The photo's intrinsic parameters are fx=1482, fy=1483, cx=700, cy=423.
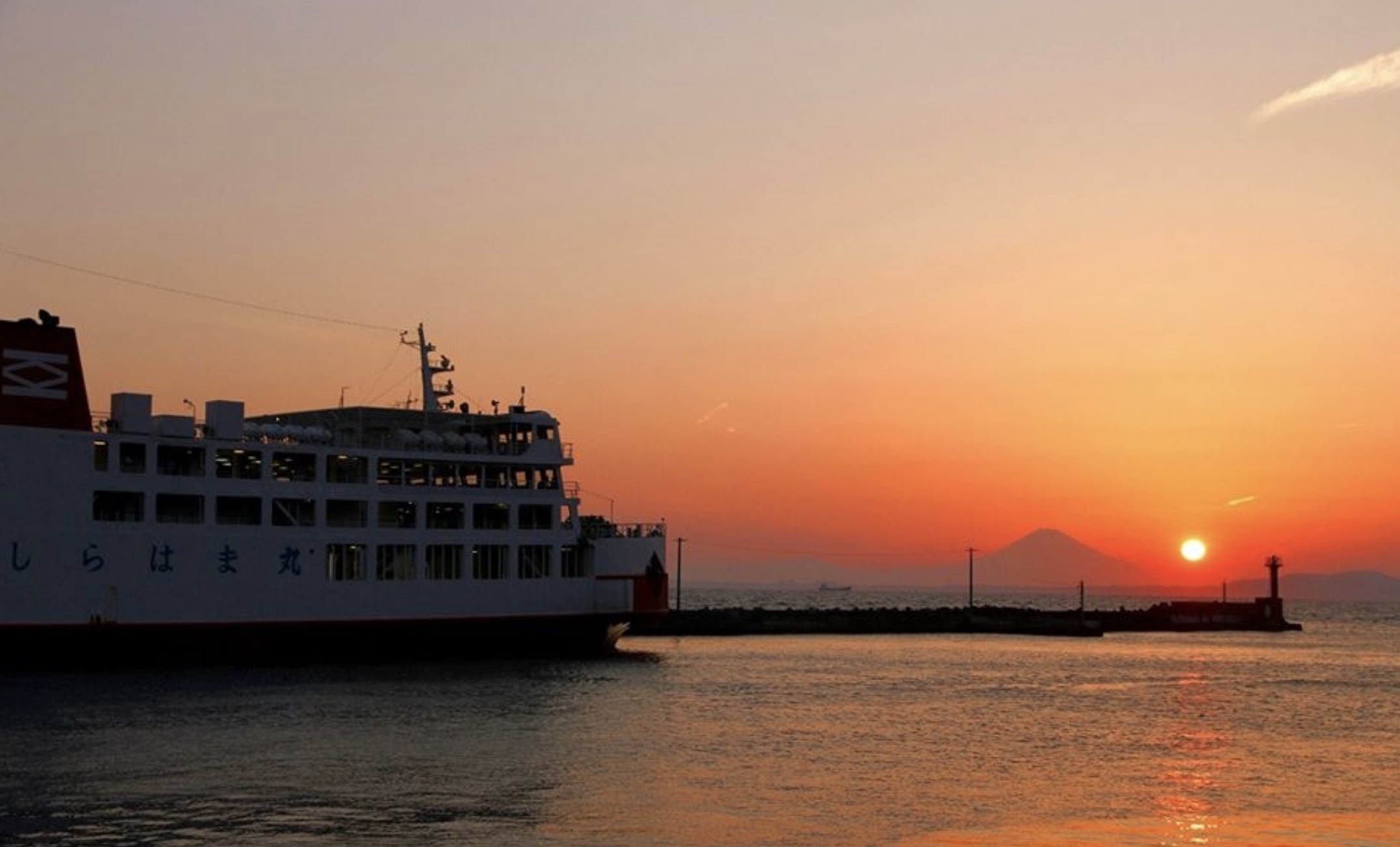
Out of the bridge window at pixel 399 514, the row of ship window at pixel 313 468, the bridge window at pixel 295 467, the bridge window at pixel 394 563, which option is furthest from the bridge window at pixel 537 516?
the bridge window at pixel 295 467

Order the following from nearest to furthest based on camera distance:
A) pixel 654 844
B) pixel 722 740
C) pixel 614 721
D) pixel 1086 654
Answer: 1. pixel 654 844
2. pixel 722 740
3. pixel 614 721
4. pixel 1086 654

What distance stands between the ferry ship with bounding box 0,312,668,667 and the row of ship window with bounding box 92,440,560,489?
0.09m

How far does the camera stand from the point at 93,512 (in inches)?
2261

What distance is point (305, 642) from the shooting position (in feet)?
210

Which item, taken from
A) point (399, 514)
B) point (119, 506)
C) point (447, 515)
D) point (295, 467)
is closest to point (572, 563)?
point (447, 515)

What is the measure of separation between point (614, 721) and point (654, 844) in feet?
65.6

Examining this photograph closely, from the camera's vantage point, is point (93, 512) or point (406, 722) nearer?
point (406, 722)

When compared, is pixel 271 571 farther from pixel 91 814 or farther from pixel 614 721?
pixel 91 814

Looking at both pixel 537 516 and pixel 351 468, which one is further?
pixel 537 516

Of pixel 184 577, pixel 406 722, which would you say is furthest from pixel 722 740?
pixel 184 577

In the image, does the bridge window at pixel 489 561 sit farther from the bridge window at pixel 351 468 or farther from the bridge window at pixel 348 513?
the bridge window at pixel 351 468

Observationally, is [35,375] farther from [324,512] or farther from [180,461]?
[324,512]

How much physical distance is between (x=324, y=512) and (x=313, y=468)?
7.06ft

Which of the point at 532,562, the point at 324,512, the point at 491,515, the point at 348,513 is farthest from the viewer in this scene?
the point at 532,562
